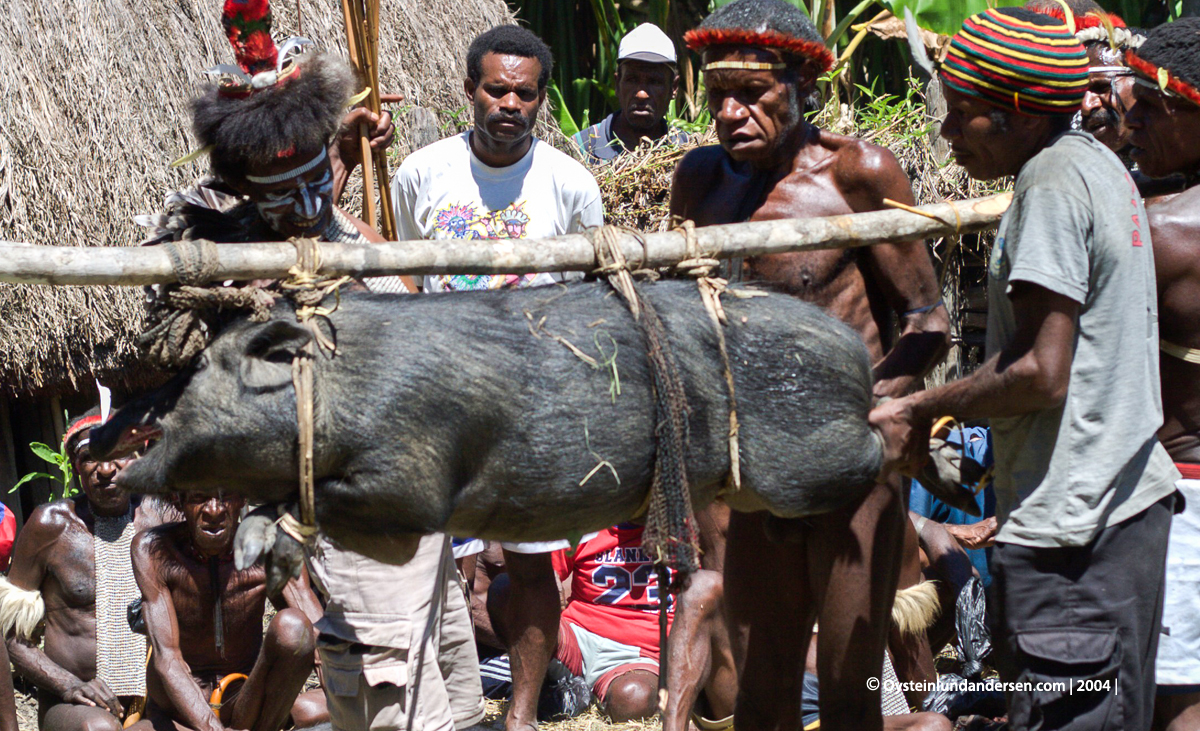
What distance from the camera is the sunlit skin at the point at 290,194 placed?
2.83 meters

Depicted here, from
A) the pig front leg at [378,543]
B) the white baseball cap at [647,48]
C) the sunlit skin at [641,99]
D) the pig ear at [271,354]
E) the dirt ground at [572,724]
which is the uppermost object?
the white baseball cap at [647,48]

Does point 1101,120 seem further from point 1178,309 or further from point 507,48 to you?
point 507,48

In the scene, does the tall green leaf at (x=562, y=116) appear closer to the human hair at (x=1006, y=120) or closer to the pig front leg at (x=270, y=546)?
the human hair at (x=1006, y=120)

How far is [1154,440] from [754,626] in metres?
1.18

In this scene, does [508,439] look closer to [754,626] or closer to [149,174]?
[754,626]

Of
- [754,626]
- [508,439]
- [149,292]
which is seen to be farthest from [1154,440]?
[149,292]

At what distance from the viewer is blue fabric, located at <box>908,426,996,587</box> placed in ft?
17.6

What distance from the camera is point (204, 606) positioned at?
476 centimetres

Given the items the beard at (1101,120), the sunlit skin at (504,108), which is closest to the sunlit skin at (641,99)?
the sunlit skin at (504,108)

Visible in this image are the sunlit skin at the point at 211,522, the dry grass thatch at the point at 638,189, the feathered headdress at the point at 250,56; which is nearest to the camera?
the feathered headdress at the point at 250,56

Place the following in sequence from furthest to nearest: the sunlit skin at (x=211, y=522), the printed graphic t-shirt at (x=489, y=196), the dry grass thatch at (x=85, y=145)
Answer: the dry grass thatch at (x=85, y=145) → the sunlit skin at (x=211, y=522) → the printed graphic t-shirt at (x=489, y=196)

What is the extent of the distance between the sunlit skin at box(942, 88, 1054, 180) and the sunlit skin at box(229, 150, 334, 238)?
161 centimetres

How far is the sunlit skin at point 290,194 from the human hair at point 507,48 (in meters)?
1.69

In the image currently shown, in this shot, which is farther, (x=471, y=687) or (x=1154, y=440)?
(x=471, y=687)
